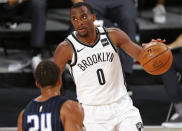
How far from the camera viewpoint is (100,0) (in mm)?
6301

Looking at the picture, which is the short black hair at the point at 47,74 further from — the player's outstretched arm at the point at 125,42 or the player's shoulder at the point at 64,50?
the player's outstretched arm at the point at 125,42

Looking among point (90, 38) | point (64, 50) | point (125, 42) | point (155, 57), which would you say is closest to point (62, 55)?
point (64, 50)

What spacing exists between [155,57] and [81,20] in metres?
0.67

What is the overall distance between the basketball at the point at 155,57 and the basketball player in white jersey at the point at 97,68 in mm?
73

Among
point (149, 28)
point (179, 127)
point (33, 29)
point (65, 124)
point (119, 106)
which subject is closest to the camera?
point (65, 124)

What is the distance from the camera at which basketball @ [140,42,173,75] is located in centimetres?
410

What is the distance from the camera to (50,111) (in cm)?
309

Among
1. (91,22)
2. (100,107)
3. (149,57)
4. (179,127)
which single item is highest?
(91,22)

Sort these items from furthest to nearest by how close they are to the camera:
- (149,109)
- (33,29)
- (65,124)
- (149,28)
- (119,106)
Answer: (149,28) → (33,29) → (149,109) → (119,106) → (65,124)

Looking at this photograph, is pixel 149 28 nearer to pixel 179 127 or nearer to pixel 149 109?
pixel 149 109

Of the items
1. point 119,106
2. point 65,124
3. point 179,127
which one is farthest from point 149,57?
point 179,127

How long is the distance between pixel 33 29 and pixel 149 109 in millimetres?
1901

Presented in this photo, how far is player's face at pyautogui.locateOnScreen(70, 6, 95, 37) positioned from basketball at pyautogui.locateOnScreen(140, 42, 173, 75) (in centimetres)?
51

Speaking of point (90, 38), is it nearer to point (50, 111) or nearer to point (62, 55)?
point (62, 55)
